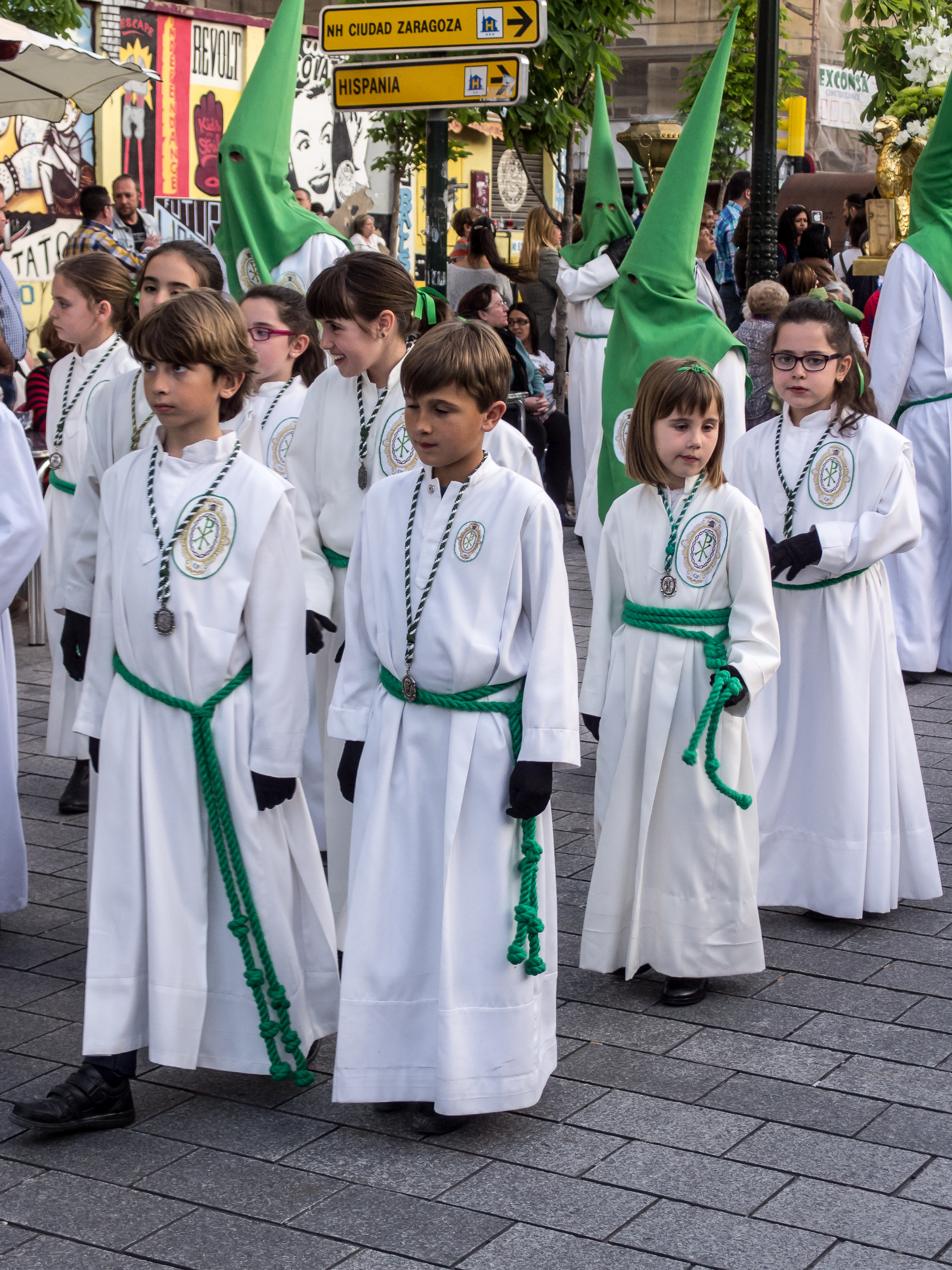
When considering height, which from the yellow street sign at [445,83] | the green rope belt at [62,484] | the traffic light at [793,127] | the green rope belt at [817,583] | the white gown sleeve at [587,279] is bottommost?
the green rope belt at [817,583]

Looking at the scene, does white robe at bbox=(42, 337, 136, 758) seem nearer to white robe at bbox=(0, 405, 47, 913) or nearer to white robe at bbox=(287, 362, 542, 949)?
white robe at bbox=(0, 405, 47, 913)

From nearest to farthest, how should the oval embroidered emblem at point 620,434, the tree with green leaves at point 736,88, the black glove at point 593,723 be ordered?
the black glove at point 593,723 < the oval embroidered emblem at point 620,434 < the tree with green leaves at point 736,88

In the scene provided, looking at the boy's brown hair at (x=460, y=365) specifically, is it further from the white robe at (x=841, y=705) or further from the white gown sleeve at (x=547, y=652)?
the white robe at (x=841, y=705)

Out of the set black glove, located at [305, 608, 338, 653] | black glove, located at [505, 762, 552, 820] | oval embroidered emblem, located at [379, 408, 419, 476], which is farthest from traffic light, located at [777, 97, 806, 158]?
black glove, located at [505, 762, 552, 820]

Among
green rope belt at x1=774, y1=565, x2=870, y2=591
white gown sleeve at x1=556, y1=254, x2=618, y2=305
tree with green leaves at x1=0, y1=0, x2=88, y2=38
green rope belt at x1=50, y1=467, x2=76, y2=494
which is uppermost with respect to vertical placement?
tree with green leaves at x1=0, y1=0, x2=88, y2=38

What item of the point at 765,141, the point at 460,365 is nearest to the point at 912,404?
the point at 765,141

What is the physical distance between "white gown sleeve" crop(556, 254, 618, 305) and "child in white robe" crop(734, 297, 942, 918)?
5479mm

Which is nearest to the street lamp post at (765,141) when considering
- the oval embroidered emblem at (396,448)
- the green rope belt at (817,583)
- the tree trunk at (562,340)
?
the tree trunk at (562,340)

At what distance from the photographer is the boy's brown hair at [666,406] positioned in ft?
14.9

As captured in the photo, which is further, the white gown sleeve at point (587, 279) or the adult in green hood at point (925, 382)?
the white gown sleeve at point (587, 279)

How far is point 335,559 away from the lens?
198 inches

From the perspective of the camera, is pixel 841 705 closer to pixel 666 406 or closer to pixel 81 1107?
pixel 666 406

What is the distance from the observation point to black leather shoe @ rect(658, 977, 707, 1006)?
4559 mm

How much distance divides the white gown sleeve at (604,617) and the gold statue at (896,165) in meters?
7.03
